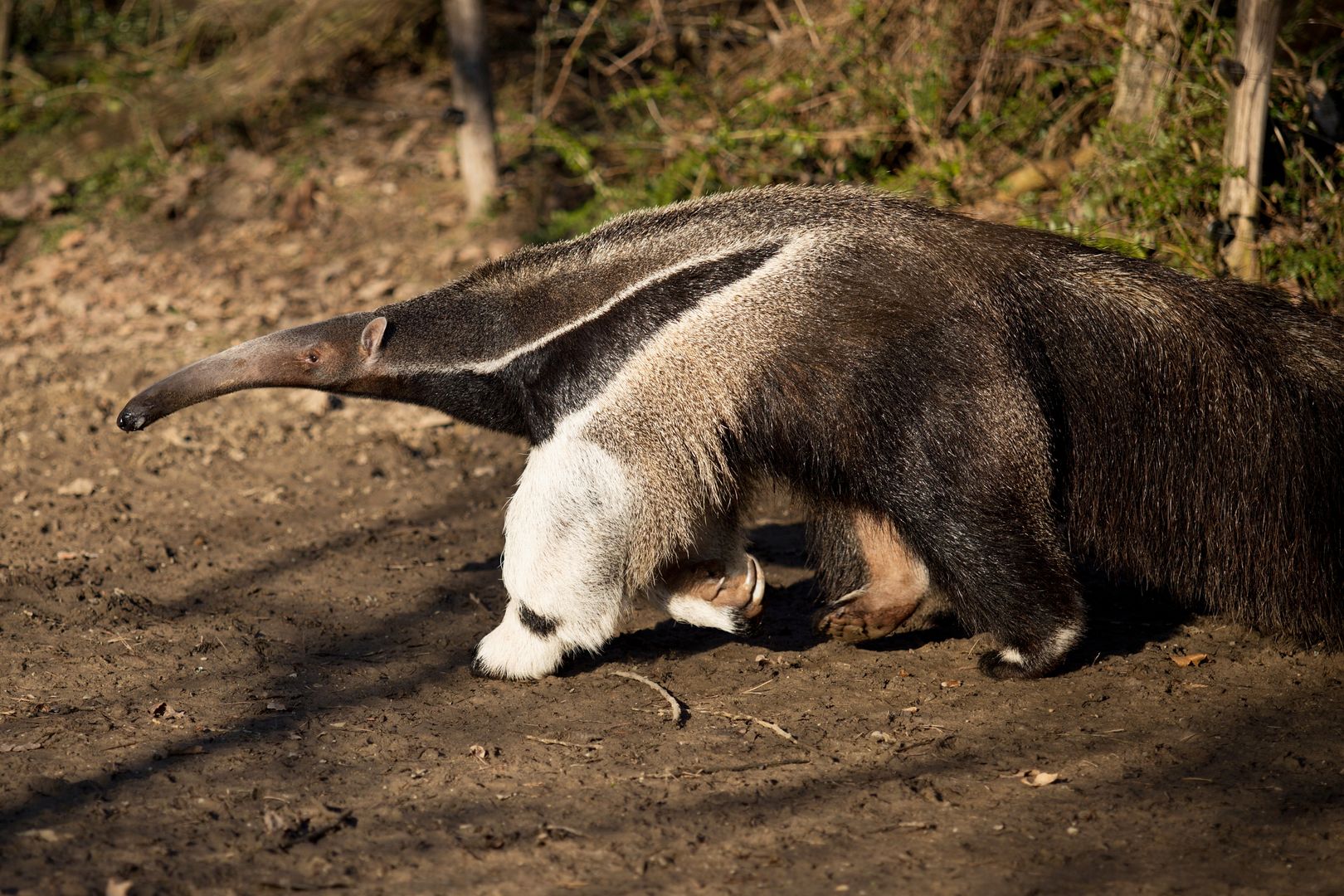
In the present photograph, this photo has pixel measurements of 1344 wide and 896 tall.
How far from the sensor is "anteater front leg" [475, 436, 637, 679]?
4094 millimetres

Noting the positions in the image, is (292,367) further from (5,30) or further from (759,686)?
(5,30)

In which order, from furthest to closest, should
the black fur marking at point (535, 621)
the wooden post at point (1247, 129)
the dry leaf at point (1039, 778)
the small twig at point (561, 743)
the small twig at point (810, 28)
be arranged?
the small twig at point (810, 28), the wooden post at point (1247, 129), the black fur marking at point (535, 621), the small twig at point (561, 743), the dry leaf at point (1039, 778)

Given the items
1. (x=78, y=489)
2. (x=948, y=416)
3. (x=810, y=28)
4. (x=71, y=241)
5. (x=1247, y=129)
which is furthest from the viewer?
(x=71, y=241)

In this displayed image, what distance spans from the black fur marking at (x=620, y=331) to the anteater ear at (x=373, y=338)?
71cm

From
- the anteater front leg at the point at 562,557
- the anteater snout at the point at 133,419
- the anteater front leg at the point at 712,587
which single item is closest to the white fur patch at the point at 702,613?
the anteater front leg at the point at 712,587

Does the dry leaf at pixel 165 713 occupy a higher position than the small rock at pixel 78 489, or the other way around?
the small rock at pixel 78 489

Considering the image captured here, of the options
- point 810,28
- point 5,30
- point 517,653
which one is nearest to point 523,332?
point 517,653

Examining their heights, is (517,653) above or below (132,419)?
below

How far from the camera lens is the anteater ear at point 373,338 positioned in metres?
4.54

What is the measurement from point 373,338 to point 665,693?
165 centimetres

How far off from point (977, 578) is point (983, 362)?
69 cm

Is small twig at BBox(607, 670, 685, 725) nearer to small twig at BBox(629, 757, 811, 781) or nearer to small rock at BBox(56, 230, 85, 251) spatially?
small twig at BBox(629, 757, 811, 781)

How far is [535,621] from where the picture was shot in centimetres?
426

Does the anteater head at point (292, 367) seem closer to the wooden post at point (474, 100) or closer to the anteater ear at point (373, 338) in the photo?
the anteater ear at point (373, 338)
